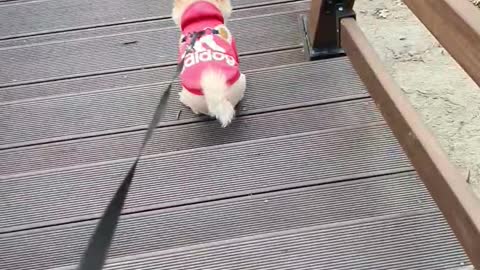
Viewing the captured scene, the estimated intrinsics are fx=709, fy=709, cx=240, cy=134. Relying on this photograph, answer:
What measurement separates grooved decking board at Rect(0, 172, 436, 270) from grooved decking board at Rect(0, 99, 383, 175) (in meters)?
0.25

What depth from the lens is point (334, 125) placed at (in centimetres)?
186

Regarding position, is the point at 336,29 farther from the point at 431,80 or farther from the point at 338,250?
the point at 338,250

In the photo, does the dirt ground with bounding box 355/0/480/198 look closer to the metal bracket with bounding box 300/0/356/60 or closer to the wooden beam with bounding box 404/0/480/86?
the metal bracket with bounding box 300/0/356/60

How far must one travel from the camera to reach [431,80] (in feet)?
7.33

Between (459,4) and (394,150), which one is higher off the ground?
(459,4)

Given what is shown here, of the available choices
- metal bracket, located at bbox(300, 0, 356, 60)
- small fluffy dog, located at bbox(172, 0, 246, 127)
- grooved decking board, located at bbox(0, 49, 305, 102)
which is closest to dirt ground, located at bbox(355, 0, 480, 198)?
metal bracket, located at bbox(300, 0, 356, 60)

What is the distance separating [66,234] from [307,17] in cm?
113

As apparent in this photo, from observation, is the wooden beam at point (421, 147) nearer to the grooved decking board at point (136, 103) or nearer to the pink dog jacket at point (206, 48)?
the grooved decking board at point (136, 103)

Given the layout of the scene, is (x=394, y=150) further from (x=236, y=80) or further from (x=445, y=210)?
(x=236, y=80)

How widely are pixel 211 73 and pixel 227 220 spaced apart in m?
0.40

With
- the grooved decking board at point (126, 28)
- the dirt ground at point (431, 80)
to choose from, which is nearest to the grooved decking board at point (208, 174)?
the dirt ground at point (431, 80)

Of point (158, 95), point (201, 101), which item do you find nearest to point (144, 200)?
point (201, 101)

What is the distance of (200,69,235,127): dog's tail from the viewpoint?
1.78m

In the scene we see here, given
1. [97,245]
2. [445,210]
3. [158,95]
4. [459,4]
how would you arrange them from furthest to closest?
1. [158,95]
2. [445,210]
3. [459,4]
4. [97,245]
